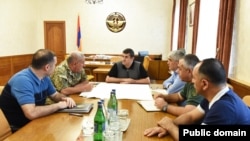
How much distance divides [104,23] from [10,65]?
140 inches

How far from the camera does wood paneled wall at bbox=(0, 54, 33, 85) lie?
670 cm

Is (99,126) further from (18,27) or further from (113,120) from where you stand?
(18,27)

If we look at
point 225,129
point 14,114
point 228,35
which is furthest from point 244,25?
point 14,114

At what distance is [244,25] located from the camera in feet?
7.93

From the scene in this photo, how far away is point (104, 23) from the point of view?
8664mm

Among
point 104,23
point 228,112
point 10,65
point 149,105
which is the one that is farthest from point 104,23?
point 228,112

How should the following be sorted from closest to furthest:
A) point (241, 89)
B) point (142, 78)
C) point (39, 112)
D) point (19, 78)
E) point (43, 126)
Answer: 1. point (43, 126)
2. point (39, 112)
3. point (19, 78)
4. point (241, 89)
5. point (142, 78)

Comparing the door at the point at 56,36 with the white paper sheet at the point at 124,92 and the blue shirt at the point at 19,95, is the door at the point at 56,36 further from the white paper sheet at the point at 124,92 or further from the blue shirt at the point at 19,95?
the blue shirt at the point at 19,95

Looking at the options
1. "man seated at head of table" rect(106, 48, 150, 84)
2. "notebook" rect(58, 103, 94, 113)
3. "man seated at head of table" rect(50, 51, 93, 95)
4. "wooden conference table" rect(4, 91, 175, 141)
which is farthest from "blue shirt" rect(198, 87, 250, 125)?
"man seated at head of table" rect(106, 48, 150, 84)

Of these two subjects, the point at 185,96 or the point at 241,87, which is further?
the point at 241,87

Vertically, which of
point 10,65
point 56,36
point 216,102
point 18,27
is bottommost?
point 10,65

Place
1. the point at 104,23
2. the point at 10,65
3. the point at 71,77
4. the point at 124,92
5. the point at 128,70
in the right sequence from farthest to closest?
1. the point at 104,23
2. the point at 10,65
3. the point at 128,70
4. the point at 71,77
5. the point at 124,92

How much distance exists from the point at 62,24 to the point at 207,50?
6326mm

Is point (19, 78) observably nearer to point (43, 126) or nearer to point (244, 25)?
point (43, 126)
